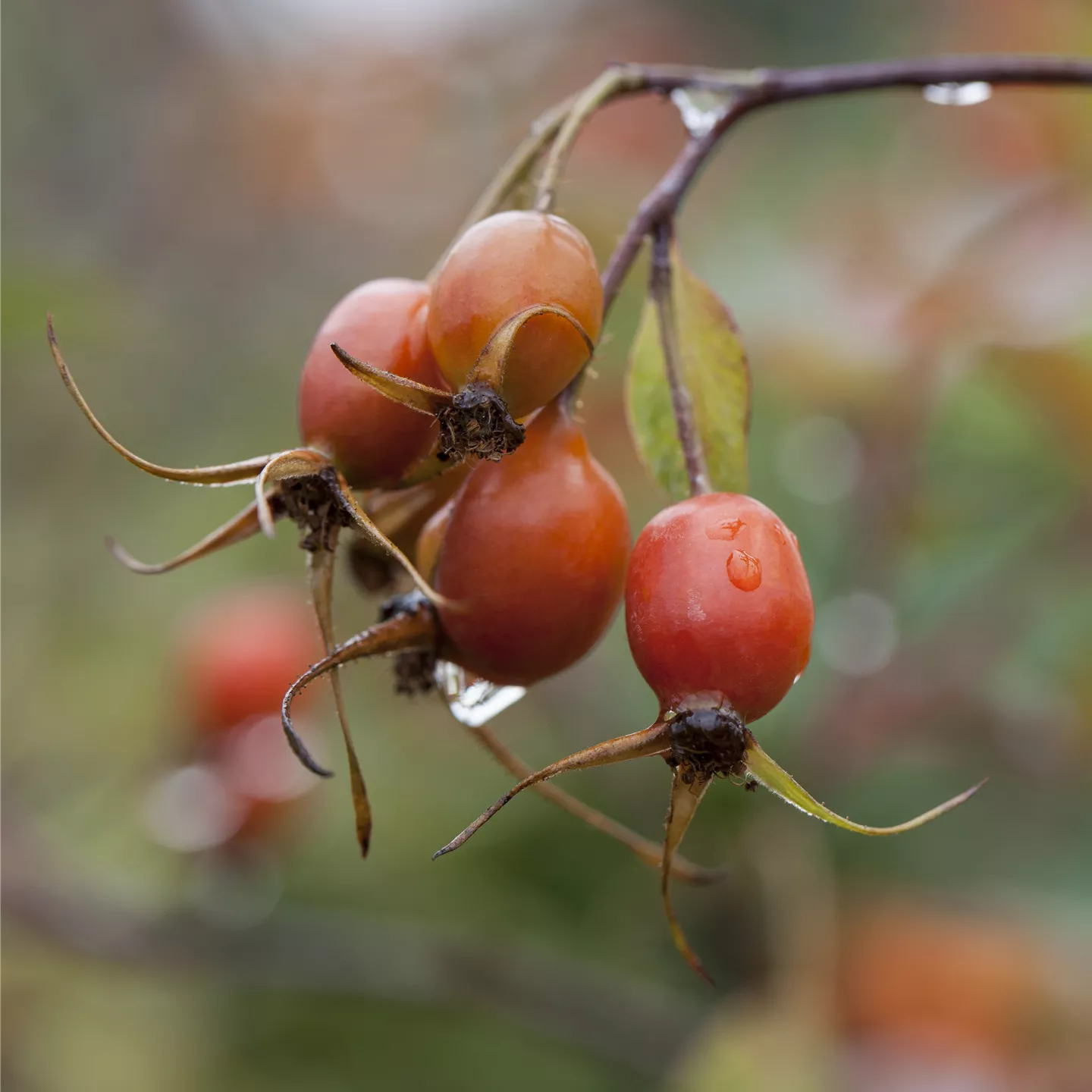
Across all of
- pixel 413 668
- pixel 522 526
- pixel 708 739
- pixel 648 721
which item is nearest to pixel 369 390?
pixel 522 526

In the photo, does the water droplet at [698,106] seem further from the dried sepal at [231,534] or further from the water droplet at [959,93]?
the dried sepal at [231,534]

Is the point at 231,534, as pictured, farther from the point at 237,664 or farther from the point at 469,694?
the point at 237,664

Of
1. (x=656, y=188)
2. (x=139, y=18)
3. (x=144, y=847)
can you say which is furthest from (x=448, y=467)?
(x=139, y=18)

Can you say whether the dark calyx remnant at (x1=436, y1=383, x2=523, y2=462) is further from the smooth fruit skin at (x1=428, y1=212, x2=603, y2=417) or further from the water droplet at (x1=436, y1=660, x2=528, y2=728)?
the water droplet at (x1=436, y1=660, x2=528, y2=728)

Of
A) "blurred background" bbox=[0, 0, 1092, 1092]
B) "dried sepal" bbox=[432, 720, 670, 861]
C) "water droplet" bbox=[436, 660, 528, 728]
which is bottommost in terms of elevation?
"blurred background" bbox=[0, 0, 1092, 1092]

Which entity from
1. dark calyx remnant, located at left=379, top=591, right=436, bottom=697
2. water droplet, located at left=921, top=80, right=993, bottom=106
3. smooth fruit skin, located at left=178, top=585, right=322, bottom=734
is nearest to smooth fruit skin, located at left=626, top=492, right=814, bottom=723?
dark calyx remnant, located at left=379, top=591, right=436, bottom=697

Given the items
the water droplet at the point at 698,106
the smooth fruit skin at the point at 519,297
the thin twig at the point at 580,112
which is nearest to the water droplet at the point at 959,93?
the water droplet at the point at 698,106
